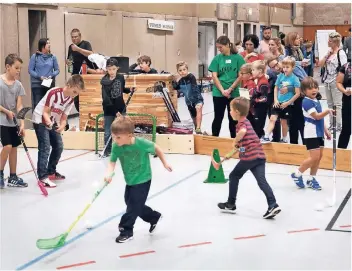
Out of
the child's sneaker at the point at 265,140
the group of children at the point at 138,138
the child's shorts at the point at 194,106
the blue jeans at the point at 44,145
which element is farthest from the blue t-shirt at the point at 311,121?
the child's shorts at the point at 194,106

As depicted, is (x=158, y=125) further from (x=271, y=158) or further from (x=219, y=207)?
(x=219, y=207)

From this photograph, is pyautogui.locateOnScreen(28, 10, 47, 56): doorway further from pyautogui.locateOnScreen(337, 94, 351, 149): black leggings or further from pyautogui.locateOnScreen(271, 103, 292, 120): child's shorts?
pyautogui.locateOnScreen(337, 94, 351, 149): black leggings

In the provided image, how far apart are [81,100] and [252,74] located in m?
2.97

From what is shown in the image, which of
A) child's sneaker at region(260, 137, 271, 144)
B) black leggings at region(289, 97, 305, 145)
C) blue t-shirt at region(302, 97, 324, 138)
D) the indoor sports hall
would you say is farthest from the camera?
child's sneaker at region(260, 137, 271, 144)

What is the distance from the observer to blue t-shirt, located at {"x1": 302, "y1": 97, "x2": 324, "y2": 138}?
5.96 m

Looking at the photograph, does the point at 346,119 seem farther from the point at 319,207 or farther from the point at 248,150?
the point at 248,150

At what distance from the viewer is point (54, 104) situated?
6344 millimetres

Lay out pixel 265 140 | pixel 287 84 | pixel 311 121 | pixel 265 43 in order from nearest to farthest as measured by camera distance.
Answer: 1. pixel 311 121
2. pixel 287 84
3. pixel 265 140
4. pixel 265 43

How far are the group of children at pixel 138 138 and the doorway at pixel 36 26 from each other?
162 inches

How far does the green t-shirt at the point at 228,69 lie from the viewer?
8.08m

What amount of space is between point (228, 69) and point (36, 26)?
5203mm

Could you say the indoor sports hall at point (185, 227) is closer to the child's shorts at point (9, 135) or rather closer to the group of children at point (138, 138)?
the group of children at point (138, 138)

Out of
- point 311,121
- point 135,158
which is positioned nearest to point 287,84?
point 311,121

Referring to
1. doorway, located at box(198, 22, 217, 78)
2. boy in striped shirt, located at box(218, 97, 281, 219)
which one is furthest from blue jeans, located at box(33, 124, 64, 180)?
doorway, located at box(198, 22, 217, 78)
